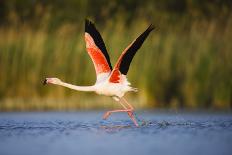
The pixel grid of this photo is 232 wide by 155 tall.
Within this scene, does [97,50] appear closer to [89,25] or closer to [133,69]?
[89,25]

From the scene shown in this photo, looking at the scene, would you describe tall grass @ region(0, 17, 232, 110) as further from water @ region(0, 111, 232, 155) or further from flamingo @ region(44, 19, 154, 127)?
flamingo @ region(44, 19, 154, 127)

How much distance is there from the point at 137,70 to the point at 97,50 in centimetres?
251

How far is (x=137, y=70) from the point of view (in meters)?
16.8

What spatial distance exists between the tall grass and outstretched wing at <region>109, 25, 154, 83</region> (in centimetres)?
267

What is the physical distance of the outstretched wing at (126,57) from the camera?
12.6 m

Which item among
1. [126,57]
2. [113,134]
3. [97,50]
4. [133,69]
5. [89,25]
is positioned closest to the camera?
[113,134]

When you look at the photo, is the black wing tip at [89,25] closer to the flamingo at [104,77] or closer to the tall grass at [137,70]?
the flamingo at [104,77]

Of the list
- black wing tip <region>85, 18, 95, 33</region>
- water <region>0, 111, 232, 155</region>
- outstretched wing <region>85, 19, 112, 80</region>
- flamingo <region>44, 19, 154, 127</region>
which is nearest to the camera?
water <region>0, 111, 232, 155</region>

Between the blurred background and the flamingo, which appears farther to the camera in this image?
the blurred background

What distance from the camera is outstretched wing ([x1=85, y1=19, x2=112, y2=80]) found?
14.4m

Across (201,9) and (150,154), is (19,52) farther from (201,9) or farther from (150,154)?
(201,9)

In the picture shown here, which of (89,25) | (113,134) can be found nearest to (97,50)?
(89,25)

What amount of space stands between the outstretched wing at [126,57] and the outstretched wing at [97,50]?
0.49 meters

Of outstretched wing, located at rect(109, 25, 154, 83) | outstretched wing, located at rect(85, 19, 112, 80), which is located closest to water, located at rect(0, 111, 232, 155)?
outstretched wing, located at rect(109, 25, 154, 83)
